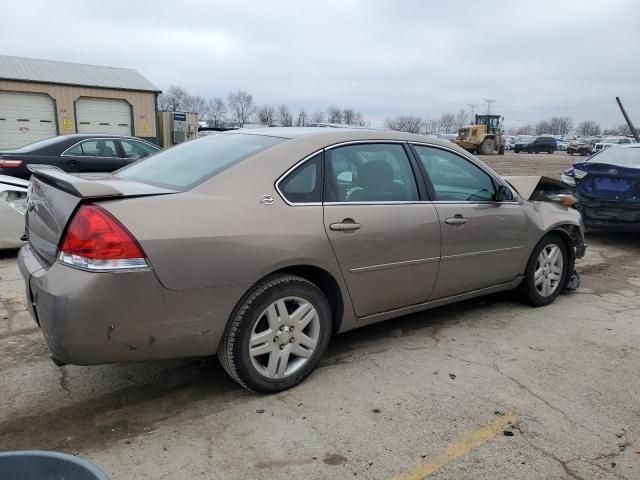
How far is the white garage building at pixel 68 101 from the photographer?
2395 cm

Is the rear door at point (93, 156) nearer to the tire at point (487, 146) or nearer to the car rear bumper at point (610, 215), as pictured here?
the car rear bumper at point (610, 215)

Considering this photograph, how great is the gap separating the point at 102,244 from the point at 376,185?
1.83m

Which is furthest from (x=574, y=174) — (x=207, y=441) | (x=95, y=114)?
(x=95, y=114)

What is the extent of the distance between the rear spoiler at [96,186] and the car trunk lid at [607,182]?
657 cm

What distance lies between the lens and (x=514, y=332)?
423 centimetres

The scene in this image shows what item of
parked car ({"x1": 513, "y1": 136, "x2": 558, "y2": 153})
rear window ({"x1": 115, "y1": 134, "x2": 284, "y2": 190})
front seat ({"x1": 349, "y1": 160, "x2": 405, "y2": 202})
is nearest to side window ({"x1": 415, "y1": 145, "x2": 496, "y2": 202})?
front seat ({"x1": 349, "y1": 160, "x2": 405, "y2": 202})

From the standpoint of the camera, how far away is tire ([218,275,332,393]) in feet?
9.57

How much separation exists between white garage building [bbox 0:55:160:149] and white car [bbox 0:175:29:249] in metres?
20.8

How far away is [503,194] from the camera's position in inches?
170

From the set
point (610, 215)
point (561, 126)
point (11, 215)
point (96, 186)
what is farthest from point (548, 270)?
point (561, 126)

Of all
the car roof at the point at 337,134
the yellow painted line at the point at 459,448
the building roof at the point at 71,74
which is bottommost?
the yellow painted line at the point at 459,448

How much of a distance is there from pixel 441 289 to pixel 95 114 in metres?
25.7

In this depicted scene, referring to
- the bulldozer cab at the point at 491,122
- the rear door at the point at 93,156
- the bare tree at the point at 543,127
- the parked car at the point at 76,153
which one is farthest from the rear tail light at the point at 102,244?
the bare tree at the point at 543,127

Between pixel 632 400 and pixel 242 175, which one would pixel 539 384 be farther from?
pixel 242 175
